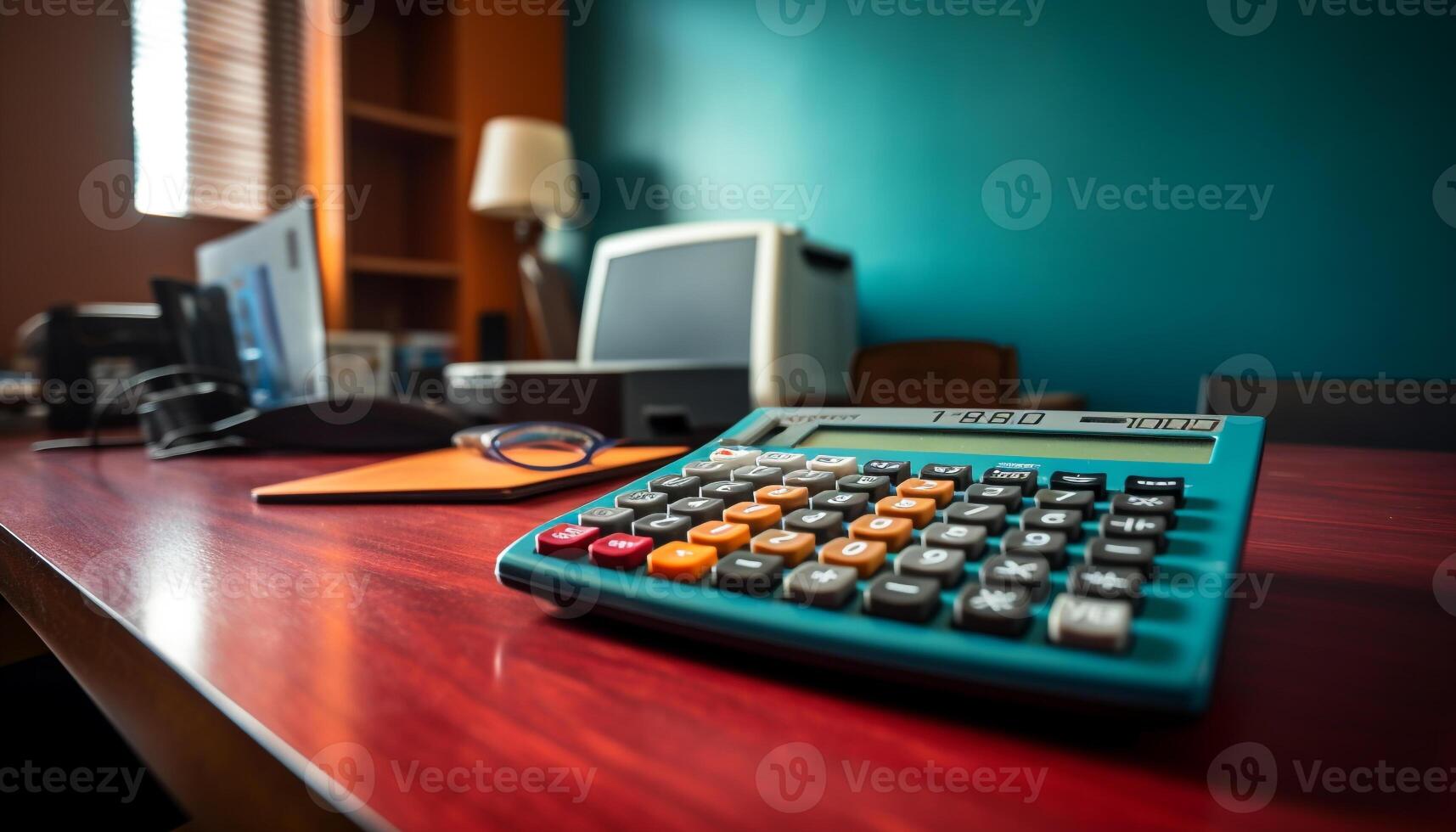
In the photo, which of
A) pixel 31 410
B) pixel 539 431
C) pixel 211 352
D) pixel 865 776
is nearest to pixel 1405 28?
pixel 539 431

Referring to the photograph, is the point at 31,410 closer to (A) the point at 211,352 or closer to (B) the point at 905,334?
(A) the point at 211,352

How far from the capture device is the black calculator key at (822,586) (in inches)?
8.6

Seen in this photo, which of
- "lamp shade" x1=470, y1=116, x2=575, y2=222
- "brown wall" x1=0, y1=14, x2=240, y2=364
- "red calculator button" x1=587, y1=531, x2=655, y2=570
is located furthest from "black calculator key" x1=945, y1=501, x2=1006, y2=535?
"brown wall" x1=0, y1=14, x2=240, y2=364

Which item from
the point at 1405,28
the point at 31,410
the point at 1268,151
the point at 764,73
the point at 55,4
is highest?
the point at 55,4

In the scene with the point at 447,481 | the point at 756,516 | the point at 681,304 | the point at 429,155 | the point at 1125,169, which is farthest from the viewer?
the point at 429,155

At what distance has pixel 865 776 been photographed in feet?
0.55

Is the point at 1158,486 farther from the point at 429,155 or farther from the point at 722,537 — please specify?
the point at 429,155

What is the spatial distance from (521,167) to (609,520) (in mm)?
2004

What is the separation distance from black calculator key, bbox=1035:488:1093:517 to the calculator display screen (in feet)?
0.22

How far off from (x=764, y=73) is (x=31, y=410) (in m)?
1.71

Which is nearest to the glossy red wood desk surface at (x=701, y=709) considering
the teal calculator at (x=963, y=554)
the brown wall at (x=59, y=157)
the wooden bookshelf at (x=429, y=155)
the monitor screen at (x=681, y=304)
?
the teal calculator at (x=963, y=554)

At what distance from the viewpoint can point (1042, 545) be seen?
0.23 m

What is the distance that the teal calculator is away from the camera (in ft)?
0.61

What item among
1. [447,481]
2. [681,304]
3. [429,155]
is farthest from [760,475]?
[429,155]
